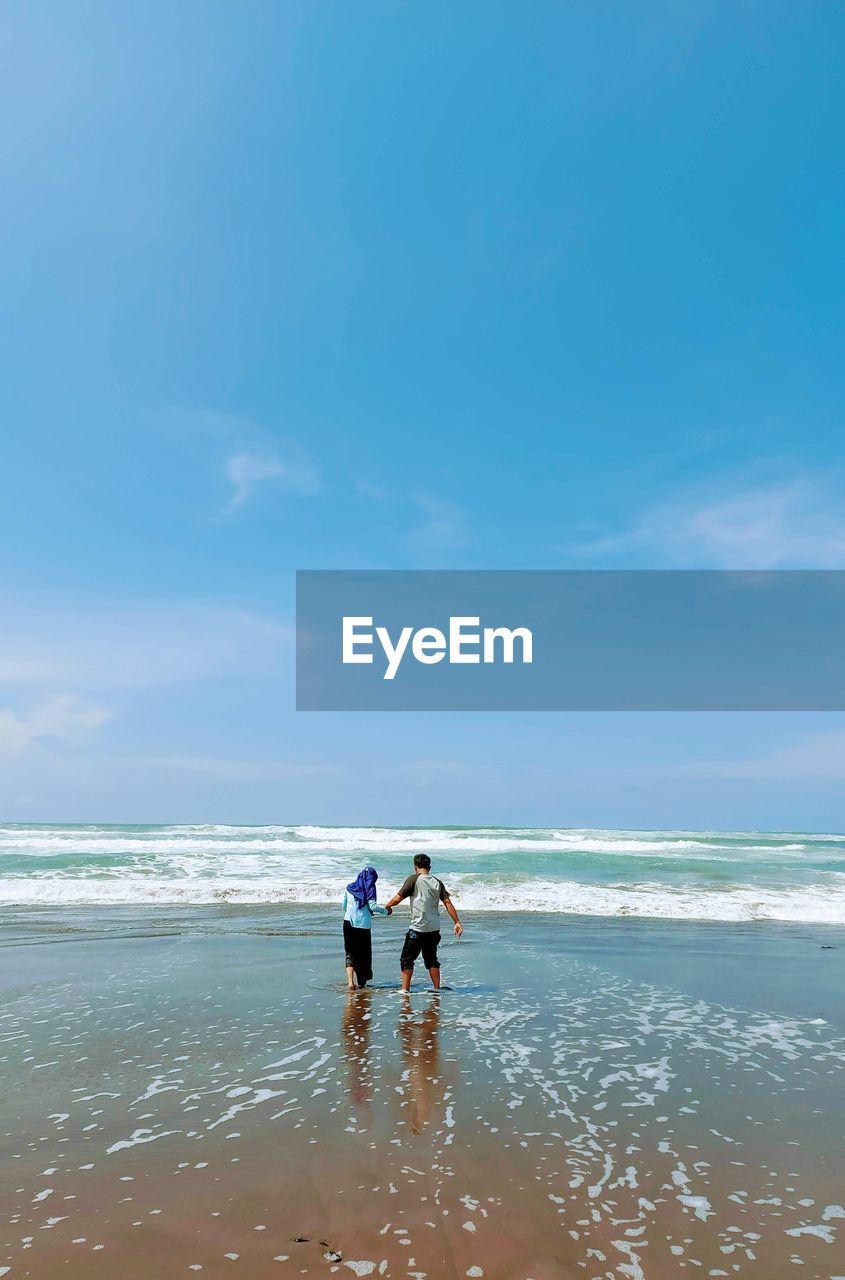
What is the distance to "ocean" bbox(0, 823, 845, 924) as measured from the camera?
69.3 feet

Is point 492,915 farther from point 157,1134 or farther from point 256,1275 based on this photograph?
point 256,1275

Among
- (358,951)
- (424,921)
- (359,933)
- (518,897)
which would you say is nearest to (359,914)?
(359,933)

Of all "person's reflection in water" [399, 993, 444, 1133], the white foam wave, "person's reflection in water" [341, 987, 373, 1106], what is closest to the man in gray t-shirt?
"person's reflection in water" [399, 993, 444, 1133]

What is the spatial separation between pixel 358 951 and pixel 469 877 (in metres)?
17.3

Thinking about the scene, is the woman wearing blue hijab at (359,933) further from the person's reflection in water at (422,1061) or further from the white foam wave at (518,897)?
the white foam wave at (518,897)

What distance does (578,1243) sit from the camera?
3957mm

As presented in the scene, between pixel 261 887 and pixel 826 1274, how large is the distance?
22.0m

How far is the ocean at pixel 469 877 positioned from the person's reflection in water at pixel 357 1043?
1109 centimetres

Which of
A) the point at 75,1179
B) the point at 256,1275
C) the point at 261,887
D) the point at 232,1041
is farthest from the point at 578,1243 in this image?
the point at 261,887

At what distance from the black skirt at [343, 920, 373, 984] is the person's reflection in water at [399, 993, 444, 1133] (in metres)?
0.86

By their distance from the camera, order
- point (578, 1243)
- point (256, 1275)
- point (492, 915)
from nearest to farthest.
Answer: point (256, 1275), point (578, 1243), point (492, 915)

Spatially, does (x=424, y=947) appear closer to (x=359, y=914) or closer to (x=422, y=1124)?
(x=359, y=914)

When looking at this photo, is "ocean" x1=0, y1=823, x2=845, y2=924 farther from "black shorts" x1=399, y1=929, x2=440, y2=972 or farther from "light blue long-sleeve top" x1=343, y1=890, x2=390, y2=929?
"light blue long-sleeve top" x1=343, y1=890, x2=390, y2=929

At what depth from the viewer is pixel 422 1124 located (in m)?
5.59
